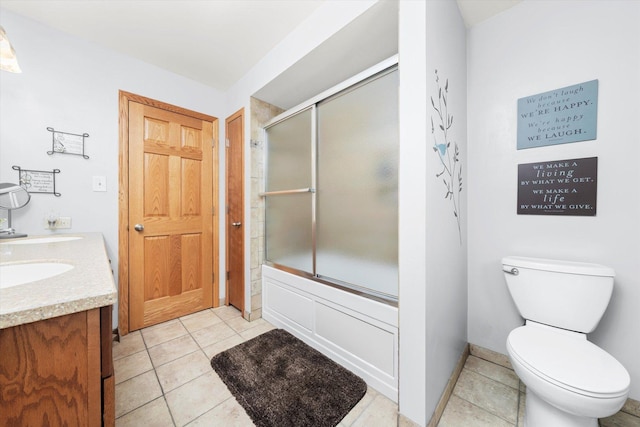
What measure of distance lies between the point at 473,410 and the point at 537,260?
36.4 inches

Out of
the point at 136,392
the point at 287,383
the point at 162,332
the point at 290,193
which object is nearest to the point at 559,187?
the point at 290,193

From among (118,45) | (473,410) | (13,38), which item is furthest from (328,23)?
(473,410)

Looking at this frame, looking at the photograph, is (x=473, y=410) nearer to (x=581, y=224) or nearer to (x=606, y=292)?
(x=606, y=292)

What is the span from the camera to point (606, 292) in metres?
1.18

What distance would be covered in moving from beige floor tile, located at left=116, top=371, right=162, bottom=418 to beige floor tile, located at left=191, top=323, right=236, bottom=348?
40 centimetres

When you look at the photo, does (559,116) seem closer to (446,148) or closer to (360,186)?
(446,148)

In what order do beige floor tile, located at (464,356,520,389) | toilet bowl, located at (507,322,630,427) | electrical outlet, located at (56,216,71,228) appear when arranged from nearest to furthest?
1. toilet bowl, located at (507,322,630,427)
2. beige floor tile, located at (464,356,520,389)
3. electrical outlet, located at (56,216,71,228)

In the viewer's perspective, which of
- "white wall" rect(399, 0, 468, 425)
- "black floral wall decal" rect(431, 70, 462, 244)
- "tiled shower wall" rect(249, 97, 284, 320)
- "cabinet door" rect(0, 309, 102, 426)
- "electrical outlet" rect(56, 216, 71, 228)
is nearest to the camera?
"cabinet door" rect(0, 309, 102, 426)

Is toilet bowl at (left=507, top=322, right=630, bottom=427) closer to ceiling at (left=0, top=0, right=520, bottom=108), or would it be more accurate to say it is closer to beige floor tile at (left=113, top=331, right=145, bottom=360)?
ceiling at (left=0, top=0, right=520, bottom=108)

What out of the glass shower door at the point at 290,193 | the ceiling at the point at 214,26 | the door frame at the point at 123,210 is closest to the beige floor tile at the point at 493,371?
the glass shower door at the point at 290,193

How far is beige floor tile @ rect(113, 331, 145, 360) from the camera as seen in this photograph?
5.83 feet

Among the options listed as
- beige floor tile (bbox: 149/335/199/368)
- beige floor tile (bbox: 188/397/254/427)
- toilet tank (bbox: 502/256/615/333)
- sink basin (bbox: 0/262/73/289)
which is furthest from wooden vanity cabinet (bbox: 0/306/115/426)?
toilet tank (bbox: 502/256/615/333)

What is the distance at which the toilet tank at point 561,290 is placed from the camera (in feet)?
3.91

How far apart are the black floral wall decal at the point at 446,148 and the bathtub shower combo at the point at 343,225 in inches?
9.0
